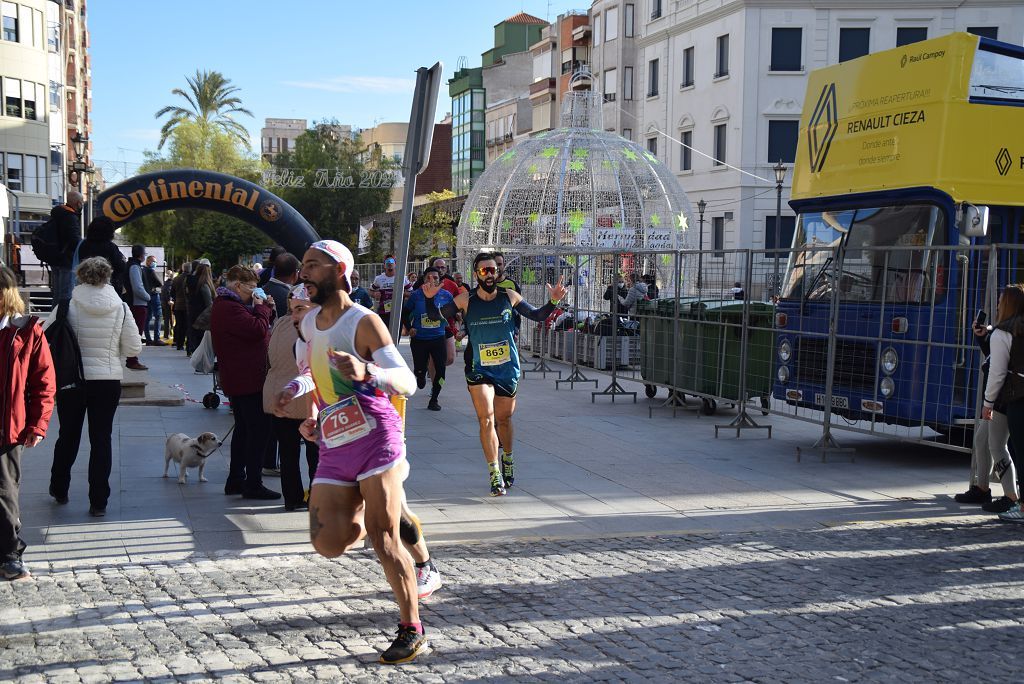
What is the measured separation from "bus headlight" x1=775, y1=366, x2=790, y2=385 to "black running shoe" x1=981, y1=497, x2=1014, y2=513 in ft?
11.6

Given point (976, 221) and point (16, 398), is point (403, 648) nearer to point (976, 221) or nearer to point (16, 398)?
point (16, 398)

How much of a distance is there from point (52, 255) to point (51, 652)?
10.3 metres

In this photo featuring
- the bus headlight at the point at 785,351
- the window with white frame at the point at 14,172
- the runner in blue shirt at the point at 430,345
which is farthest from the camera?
the window with white frame at the point at 14,172

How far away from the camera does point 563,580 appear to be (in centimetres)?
644

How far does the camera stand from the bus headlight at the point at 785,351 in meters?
11.9

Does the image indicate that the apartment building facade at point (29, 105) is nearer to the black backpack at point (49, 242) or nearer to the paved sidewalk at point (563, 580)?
the black backpack at point (49, 242)

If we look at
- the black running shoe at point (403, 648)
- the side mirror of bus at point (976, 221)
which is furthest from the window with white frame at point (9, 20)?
the black running shoe at point (403, 648)

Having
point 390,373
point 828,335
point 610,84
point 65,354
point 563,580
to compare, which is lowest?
point 563,580

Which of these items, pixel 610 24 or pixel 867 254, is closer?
pixel 867 254

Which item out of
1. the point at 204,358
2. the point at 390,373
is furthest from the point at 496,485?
the point at 204,358

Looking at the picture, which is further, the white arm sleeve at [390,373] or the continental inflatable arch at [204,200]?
the continental inflatable arch at [204,200]

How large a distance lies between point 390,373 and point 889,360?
7.03 metres

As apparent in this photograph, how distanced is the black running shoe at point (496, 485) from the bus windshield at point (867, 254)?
4.11 metres

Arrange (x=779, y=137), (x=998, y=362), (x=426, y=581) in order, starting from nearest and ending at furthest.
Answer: (x=426, y=581), (x=998, y=362), (x=779, y=137)
